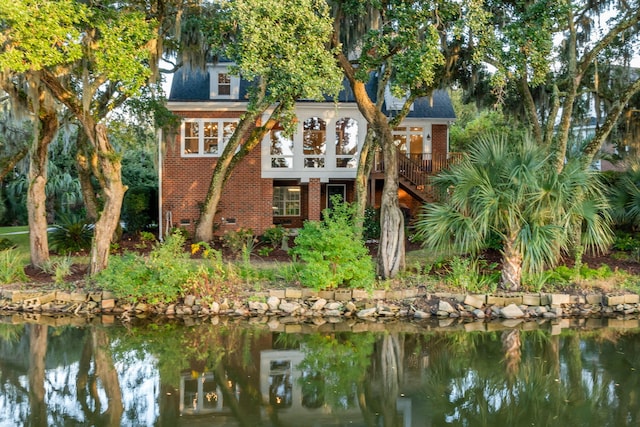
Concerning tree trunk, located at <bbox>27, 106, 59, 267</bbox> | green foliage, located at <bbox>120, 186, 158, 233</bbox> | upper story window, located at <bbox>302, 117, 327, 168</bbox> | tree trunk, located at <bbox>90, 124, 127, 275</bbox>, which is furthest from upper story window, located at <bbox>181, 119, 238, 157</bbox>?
tree trunk, located at <bbox>90, 124, 127, 275</bbox>

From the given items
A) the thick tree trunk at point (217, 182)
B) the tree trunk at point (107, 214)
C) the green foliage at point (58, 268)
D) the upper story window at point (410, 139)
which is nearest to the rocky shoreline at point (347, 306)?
the green foliage at point (58, 268)

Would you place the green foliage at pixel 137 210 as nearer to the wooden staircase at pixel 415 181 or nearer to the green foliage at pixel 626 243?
the wooden staircase at pixel 415 181

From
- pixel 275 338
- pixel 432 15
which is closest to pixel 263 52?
pixel 432 15

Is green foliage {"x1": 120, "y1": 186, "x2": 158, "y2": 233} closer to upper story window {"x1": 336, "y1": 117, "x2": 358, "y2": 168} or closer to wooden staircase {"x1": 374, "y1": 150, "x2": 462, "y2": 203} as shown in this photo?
upper story window {"x1": 336, "y1": 117, "x2": 358, "y2": 168}

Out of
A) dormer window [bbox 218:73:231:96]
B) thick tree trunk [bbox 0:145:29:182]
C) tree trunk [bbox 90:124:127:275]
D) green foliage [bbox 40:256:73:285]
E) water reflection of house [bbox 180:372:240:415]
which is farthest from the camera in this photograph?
dormer window [bbox 218:73:231:96]

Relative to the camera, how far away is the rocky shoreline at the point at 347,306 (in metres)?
10.9

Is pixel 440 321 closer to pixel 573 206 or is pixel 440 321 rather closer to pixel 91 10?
pixel 573 206

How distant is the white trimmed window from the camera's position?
70.7 feet

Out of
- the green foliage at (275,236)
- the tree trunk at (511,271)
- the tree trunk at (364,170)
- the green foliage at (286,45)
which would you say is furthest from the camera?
the green foliage at (275,236)

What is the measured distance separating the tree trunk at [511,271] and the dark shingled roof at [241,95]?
29.4 feet

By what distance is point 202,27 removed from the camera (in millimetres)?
13203

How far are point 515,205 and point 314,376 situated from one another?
537 centimetres

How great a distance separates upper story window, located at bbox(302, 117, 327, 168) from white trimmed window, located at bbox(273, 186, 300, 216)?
2206 millimetres

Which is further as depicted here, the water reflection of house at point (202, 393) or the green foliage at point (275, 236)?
the green foliage at point (275, 236)
